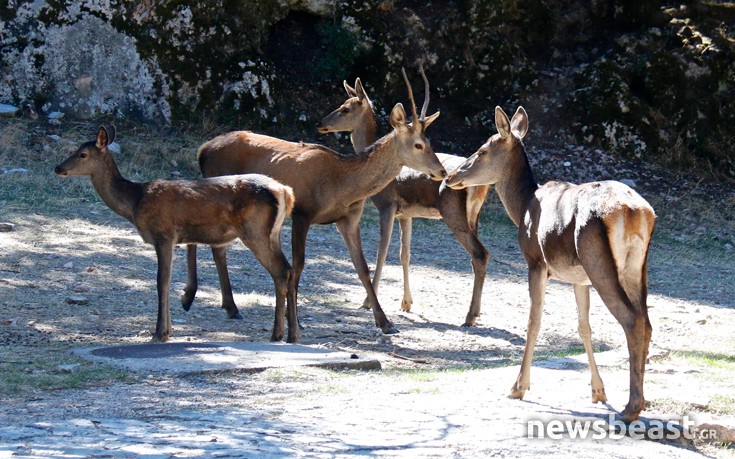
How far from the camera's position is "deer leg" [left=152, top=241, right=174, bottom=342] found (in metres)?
9.59

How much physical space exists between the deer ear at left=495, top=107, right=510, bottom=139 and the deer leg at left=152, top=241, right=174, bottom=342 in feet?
10.0

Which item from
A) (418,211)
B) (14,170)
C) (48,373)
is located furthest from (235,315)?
(14,170)

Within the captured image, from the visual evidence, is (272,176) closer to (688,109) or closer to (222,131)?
(222,131)

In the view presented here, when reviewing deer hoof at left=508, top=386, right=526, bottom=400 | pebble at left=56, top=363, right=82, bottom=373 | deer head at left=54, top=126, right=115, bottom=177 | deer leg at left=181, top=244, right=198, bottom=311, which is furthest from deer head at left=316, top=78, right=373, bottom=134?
deer hoof at left=508, top=386, right=526, bottom=400

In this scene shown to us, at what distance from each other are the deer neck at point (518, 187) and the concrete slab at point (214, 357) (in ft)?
5.24

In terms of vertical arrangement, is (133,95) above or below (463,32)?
below

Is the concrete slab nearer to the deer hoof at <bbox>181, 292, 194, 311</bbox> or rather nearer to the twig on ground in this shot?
the twig on ground

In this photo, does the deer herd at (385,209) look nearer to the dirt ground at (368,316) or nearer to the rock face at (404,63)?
the dirt ground at (368,316)

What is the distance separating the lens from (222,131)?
17203mm

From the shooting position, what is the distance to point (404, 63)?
18.6 meters

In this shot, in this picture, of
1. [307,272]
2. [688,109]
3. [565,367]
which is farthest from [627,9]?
[565,367]

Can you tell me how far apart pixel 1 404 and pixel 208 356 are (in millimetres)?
1943

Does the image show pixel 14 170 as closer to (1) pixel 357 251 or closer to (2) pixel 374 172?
(1) pixel 357 251

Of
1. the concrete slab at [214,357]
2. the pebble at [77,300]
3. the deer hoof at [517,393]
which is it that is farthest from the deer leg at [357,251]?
the deer hoof at [517,393]
